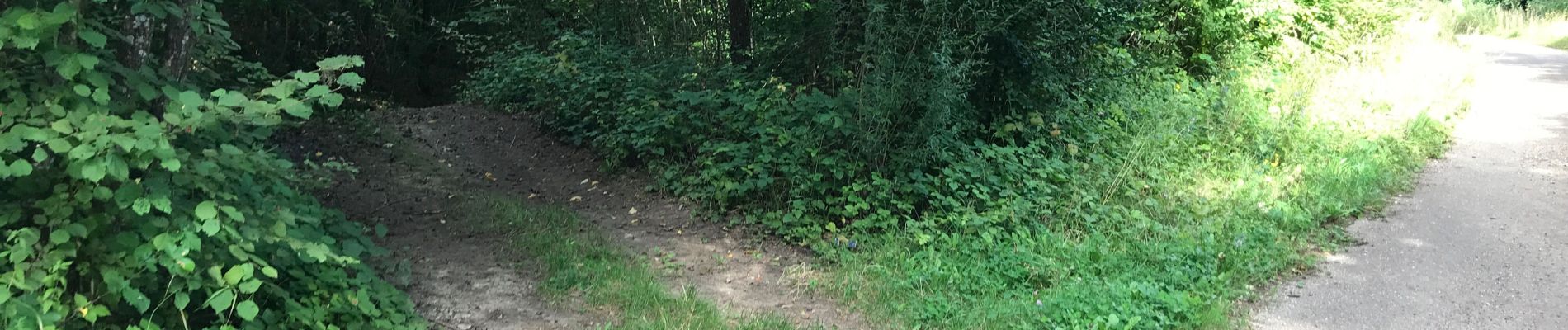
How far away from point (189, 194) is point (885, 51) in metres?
4.00

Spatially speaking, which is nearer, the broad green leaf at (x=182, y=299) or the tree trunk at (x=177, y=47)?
the broad green leaf at (x=182, y=299)

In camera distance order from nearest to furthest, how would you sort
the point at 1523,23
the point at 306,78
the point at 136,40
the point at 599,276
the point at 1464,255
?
the point at 306,78 → the point at 136,40 → the point at 599,276 → the point at 1464,255 → the point at 1523,23

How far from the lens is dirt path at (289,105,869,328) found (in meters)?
4.95

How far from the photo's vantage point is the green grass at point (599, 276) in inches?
185

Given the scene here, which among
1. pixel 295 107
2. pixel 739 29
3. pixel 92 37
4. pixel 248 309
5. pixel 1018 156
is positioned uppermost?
pixel 92 37

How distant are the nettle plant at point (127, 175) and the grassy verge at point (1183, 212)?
2965 mm

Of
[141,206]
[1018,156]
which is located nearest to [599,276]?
[141,206]

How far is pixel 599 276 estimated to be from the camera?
532 cm

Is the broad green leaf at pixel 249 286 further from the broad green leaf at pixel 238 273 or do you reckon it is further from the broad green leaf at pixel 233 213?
the broad green leaf at pixel 233 213

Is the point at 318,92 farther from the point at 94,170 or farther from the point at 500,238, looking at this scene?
the point at 500,238

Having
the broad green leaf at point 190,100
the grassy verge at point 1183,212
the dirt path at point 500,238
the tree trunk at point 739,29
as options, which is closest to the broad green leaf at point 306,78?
the broad green leaf at point 190,100

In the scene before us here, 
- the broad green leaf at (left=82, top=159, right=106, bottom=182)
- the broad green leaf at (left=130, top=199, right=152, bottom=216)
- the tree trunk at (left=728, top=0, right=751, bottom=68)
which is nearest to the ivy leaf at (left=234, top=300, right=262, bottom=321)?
the broad green leaf at (left=130, top=199, right=152, bottom=216)

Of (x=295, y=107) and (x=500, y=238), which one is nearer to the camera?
(x=295, y=107)

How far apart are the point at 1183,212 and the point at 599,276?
381 centimetres
